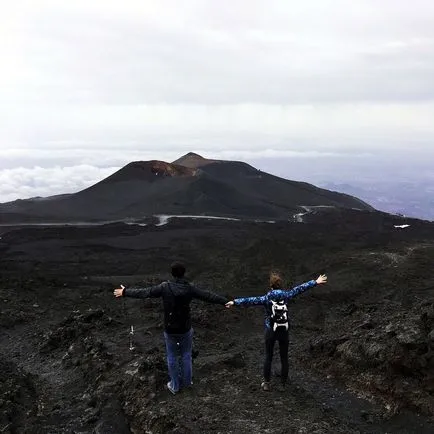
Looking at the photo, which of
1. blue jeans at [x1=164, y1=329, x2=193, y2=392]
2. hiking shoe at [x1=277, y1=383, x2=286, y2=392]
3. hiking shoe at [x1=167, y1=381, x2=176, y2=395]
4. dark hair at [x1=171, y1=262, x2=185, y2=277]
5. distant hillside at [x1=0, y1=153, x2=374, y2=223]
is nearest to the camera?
dark hair at [x1=171, y1=262, x2=185, y2=277]

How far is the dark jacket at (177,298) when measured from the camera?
7199 millimetres

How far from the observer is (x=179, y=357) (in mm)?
7938

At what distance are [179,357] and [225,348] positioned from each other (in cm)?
407

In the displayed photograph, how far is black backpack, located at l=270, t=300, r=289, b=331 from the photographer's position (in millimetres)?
7512

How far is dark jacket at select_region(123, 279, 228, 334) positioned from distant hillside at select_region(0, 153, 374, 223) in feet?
119

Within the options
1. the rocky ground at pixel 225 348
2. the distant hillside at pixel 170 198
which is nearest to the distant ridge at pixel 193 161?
the distant hillside at pixel 170 198

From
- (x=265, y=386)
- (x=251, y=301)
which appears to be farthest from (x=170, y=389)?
(x=251, y=301)

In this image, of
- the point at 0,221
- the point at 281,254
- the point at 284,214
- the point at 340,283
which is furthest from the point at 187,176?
the point at 340,283

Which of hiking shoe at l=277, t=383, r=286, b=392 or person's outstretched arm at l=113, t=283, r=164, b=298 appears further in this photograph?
hiking shoe at l=277, t=383, r=286, b=392

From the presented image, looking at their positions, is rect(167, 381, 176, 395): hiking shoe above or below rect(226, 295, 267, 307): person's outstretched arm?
below

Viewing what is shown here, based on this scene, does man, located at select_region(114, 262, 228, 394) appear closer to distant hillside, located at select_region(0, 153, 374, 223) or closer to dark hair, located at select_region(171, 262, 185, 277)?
dark hair, located at select_region(171, 262, 185, 277)

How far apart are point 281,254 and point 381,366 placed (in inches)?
671

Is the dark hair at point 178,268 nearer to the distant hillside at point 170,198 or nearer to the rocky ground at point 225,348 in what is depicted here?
the rocky ground at point 225,348

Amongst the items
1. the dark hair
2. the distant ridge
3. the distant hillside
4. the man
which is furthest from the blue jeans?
the distant ridge
